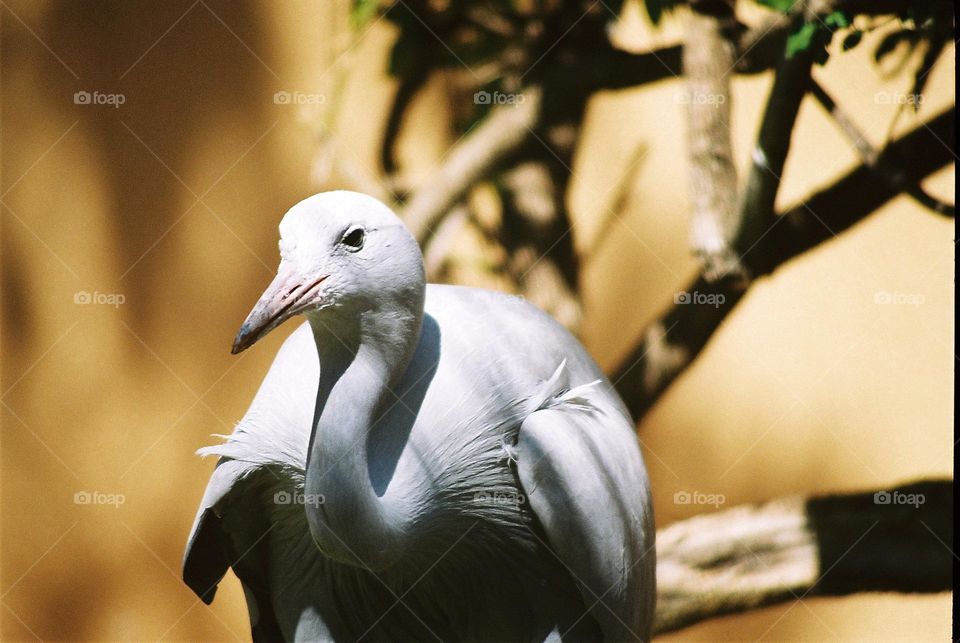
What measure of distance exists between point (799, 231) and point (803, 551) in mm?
674

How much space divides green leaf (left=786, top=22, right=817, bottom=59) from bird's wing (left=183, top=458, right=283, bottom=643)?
4.58 feet

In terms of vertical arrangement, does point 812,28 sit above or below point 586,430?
above

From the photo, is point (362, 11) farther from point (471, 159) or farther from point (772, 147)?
point (772, 147)

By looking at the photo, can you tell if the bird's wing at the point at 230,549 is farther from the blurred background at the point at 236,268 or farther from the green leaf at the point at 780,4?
the green leaf at the point at 780,4

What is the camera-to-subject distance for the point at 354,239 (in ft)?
4.84

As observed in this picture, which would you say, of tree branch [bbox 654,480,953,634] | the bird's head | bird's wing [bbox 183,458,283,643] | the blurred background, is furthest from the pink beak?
tree branch [bbox 654,480,953,634]

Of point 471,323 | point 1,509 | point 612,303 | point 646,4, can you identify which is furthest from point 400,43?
point 1,509

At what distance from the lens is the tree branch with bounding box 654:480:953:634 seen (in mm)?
2391

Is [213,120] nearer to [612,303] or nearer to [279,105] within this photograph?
[279,105]

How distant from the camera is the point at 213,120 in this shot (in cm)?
233

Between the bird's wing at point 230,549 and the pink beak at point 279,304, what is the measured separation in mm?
247

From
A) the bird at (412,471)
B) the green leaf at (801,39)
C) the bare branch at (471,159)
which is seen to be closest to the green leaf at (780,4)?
the green leaf at (801,39)

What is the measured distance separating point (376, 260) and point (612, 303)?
3.31ft

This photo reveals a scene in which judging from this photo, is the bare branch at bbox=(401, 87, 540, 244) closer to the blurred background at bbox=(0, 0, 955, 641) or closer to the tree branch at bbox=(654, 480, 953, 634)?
the blurred background at bbox=(0, 0, 955, 641)
